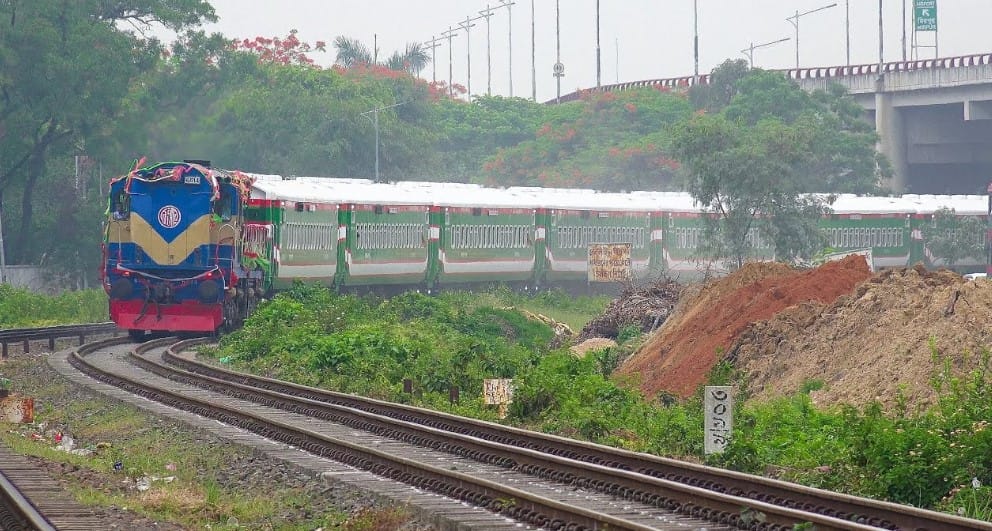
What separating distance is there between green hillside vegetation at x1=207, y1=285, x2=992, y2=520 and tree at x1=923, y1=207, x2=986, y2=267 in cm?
2318

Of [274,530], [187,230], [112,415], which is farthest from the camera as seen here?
[187,230]

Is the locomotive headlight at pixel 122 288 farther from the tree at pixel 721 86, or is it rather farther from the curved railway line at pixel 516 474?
the tree at pixel 721 86

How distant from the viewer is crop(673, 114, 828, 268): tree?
44.8 metres

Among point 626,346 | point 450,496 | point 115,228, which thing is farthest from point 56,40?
point 450,496

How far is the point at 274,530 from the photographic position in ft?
36.2

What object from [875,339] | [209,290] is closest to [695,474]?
[875,339]

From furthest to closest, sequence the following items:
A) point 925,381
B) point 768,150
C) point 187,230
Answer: point 768,150 → point 187,230 → point 925,381

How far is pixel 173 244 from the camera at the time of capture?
2886 cm

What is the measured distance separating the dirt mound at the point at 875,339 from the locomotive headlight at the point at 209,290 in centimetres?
1189

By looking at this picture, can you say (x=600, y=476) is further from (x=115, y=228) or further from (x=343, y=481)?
(x=115, y=228)

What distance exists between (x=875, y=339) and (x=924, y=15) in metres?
60.9

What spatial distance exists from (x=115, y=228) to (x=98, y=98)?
21.0 metres

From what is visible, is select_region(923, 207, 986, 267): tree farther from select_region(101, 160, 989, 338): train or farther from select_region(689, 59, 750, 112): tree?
select_region(689, 59, 750, 112): tree

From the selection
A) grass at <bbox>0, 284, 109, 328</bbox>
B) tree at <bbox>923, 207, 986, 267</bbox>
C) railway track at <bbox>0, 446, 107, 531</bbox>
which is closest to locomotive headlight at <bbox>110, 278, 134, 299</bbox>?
grass at <bbox>0, 284, 109, 328</bbox>
